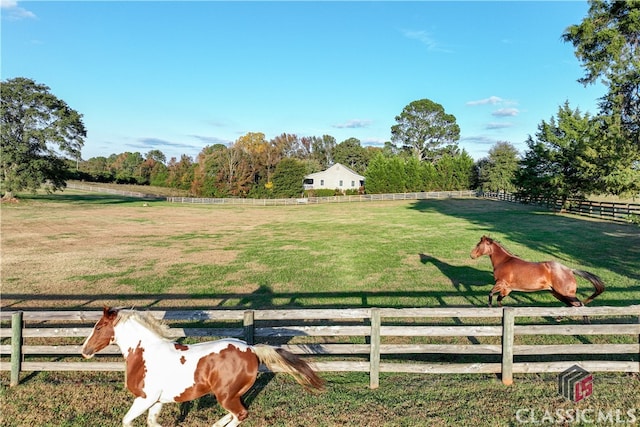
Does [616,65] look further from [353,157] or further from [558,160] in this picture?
[353,157]

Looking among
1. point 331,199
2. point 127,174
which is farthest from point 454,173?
point 127,174

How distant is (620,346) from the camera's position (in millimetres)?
6148

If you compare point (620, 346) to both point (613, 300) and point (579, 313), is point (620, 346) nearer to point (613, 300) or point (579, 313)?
point (579, 313)

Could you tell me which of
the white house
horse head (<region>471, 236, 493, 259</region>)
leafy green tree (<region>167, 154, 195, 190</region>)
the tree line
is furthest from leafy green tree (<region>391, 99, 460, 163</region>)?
horse head (<region>471, 236, 493, 259</region>)

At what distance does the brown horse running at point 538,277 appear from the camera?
8570mm

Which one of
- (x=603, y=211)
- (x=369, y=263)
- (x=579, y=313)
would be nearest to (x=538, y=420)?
(x=579, y=313)

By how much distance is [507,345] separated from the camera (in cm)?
591

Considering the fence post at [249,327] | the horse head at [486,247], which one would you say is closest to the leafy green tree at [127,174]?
the horse head at [486,247]

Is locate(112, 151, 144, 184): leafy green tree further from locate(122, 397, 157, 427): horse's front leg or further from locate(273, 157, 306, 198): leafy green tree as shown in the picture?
locate(122, 397, 157, 427): horse's front leg

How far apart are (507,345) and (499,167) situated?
66805 mm

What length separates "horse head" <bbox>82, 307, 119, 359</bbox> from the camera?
4484 mm

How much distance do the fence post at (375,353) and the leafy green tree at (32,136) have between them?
48677mm

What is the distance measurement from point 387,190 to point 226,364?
215 feet

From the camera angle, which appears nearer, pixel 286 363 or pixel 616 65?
pixel 286 363
